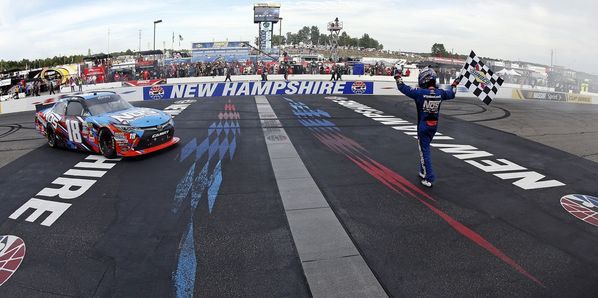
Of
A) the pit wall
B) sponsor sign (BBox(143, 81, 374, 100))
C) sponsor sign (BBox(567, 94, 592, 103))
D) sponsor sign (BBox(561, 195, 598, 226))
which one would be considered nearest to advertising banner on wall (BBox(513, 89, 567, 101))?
the pit wall

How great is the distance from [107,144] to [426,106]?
7124 mm

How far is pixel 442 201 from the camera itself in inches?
233

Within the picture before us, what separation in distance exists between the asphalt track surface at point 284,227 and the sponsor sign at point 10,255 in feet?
0.31

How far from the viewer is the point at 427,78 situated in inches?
259

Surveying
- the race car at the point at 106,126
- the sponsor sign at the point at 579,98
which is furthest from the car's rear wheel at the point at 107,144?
the sponsor sign at the point at 579,98

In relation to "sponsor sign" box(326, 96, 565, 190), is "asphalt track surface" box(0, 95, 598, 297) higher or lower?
lower

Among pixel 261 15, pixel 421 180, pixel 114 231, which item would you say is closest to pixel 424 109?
pixel 421 180

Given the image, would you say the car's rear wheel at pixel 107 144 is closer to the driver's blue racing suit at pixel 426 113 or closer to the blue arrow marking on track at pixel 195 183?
the blue arrow marking on track at pixel 195 183

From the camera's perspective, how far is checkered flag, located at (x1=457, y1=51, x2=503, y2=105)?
25.4ft

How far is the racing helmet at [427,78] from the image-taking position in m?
6.53

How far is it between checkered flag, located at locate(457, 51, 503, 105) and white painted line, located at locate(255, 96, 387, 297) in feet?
13.1

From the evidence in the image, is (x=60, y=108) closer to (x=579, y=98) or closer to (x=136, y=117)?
(x=136, y=117)

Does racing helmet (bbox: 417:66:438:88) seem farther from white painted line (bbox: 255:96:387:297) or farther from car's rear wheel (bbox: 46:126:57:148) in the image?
car's rear wheel (bbox: 46:126:57:148)

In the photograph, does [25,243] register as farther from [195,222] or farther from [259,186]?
[259,186]
